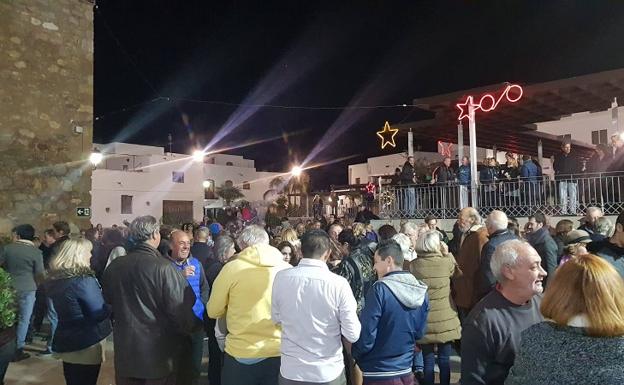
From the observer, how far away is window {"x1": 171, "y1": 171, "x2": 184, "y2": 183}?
35.8 meters

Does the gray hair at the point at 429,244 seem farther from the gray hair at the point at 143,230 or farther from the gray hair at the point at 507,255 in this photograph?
the gray hair at the point at 143,230

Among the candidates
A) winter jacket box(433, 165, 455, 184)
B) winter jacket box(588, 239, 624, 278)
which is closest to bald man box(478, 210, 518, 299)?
winter jacket box(588, 239, 624, 278)

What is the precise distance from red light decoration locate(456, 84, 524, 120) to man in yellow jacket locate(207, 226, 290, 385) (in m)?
10.6

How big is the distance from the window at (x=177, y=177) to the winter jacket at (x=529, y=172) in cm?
2836

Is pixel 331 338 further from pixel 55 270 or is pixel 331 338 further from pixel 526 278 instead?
pixel 55 270

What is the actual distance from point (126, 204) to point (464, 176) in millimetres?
26094

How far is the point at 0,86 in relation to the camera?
31.8ft

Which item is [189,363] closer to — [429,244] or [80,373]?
[80,373]

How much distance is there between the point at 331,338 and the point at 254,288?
2.15 ft

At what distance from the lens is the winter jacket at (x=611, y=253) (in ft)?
11.9

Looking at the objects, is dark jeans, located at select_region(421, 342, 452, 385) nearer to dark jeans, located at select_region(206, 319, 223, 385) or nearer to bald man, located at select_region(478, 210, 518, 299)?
bald man, located at select_region(478, 210, 518, 299)


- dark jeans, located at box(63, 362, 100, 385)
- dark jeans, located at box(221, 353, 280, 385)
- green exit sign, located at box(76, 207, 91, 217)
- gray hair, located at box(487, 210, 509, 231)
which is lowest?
dark jeans, located at box(63, 362, 100, 385)

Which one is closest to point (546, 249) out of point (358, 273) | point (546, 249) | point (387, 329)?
point (546, 249)

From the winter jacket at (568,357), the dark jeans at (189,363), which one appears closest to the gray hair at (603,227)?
the winter jacket at (568,357)
